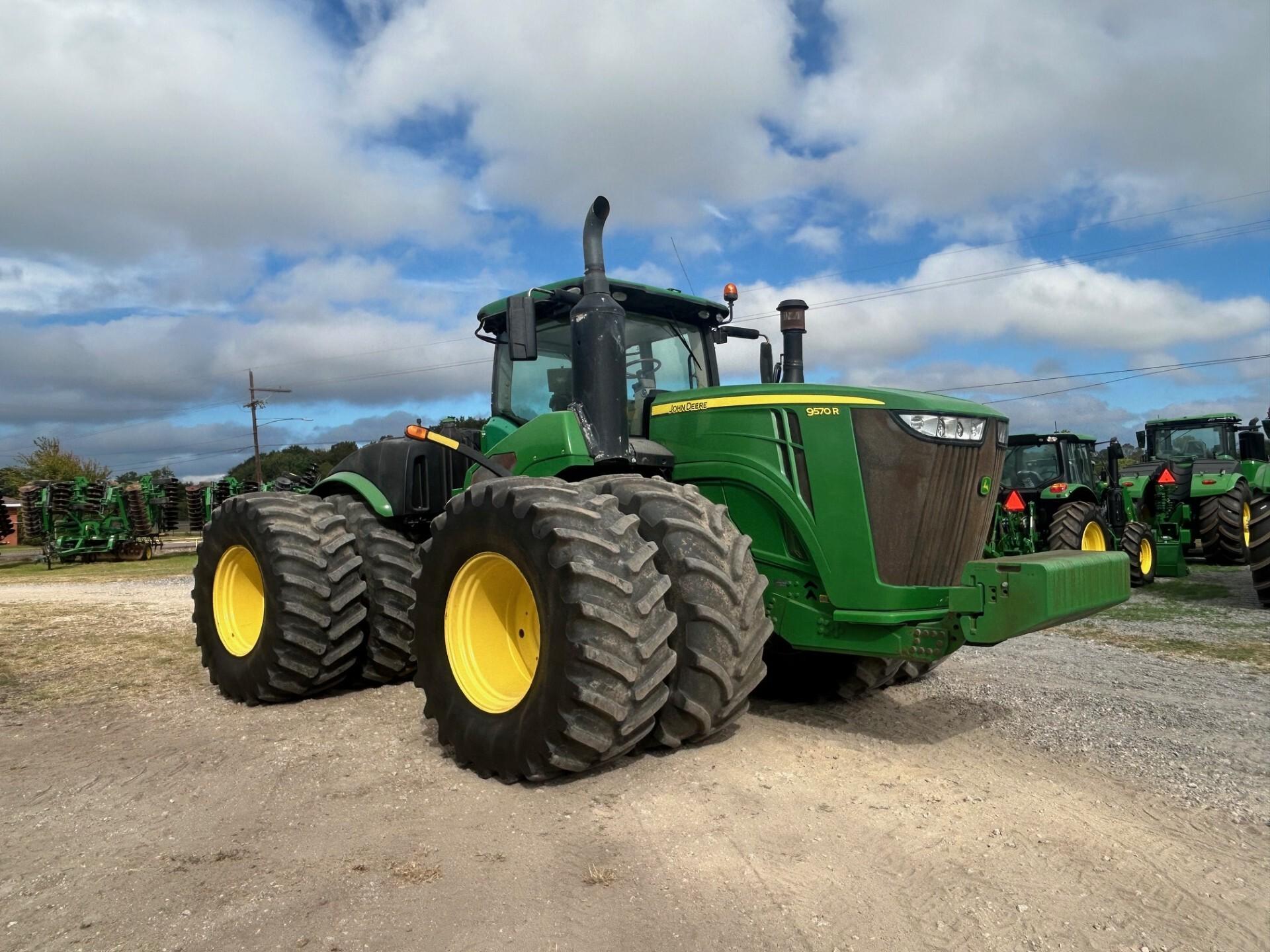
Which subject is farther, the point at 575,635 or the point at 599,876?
the point at 575,635

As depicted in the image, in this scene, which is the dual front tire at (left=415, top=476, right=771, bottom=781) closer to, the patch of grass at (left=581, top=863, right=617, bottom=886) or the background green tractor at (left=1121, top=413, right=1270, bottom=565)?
the patch of grass at (left=581, top=863, right=617, bottom=886)

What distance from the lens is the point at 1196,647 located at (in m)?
7.86

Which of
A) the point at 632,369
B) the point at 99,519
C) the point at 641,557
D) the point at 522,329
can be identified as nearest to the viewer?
the point at 641,557

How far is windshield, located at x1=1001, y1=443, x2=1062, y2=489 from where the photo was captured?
14609 millimetres

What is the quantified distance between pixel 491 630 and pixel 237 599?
2.79 meters

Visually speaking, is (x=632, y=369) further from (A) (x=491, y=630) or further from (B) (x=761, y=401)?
(A) (x=491, y=630)

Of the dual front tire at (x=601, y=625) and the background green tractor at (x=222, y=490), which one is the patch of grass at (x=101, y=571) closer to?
the background green tractor at (x=222, y=490)

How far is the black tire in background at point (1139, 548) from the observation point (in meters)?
13.2

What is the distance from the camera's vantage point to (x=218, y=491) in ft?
87.1

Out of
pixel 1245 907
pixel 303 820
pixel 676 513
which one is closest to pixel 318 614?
pixel 303 820

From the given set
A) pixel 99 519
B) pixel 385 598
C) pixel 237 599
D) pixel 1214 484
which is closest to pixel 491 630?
pixel 385 598

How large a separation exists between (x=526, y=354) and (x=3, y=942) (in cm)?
326

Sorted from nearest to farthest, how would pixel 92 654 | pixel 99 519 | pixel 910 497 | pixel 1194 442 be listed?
pixel 910 497 → pixel 92 654 → pixel 1194 442 → pixel 99 519

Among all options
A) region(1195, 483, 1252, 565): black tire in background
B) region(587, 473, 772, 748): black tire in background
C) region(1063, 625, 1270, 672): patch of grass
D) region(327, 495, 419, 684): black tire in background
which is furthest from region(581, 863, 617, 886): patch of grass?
region(1195, 483, 1252, 565): black tire in background
